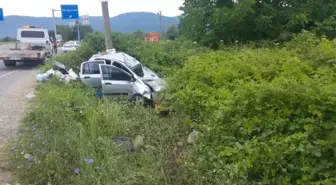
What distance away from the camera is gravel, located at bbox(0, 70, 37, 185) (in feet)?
14.3

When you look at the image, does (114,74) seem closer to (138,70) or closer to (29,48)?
(138,70)

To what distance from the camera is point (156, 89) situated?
327 inches

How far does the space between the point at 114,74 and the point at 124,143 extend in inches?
167

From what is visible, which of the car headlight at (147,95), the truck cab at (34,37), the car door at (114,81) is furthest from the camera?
the truck cab at (34,37)

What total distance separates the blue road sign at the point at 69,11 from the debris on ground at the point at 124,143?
806 inches

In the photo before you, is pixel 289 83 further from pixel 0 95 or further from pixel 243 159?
pixel 0 95

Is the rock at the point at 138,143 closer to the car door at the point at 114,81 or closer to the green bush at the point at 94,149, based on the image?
the green bush at the point at 94,149

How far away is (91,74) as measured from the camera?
9352 millimetres

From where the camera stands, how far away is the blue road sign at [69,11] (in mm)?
23047

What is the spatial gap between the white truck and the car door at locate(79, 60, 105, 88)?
8590 millimetres

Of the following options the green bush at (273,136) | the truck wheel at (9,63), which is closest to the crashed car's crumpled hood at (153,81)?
the green bush at (273,136)

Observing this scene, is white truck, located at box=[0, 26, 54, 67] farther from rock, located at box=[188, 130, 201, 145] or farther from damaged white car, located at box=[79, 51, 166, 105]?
rock, located at box=[188, 130, 201, 145]

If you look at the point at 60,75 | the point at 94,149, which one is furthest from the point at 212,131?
the point at 60,75

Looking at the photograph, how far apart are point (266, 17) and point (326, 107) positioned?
24.5 feet
